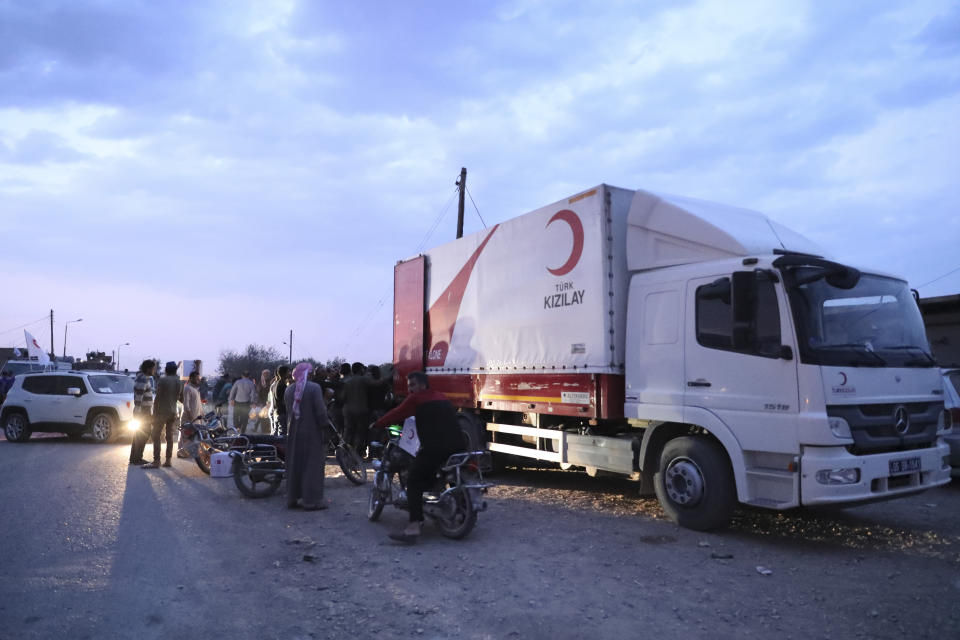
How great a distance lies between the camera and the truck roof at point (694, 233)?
655 centimetres

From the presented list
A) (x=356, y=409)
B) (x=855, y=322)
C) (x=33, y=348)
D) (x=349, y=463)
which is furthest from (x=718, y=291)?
(x=33, y=348)

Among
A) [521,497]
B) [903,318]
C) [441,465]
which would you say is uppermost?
[903,318]

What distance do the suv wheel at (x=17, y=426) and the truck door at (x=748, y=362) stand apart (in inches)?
614

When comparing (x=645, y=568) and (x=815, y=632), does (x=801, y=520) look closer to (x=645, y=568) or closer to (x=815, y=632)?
(x=645, y=568)

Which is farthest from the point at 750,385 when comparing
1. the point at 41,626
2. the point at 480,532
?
the point at 41,626

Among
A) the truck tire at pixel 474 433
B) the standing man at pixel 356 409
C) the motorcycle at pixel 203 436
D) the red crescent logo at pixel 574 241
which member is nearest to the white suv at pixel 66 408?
the motorcycle at pixel 203 436

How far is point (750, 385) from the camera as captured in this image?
19.5 ft

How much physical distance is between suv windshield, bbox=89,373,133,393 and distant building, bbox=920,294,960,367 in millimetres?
18777

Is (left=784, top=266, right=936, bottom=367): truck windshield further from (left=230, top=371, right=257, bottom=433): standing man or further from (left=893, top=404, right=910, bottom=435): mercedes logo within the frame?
(left=230, top=371, right=257, bottom=433): standing man

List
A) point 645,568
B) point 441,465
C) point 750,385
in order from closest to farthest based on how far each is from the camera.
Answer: point 645,568, point 750,385, point 441,465

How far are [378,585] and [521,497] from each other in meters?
3.85

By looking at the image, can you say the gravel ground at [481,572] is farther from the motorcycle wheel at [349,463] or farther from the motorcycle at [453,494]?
the motorcycle wheel at [349,463]

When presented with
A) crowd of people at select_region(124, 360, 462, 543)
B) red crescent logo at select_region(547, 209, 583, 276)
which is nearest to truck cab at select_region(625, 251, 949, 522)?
red crescent logo at select_region(547, 209, 583, 276)

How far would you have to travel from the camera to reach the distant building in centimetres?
1538
